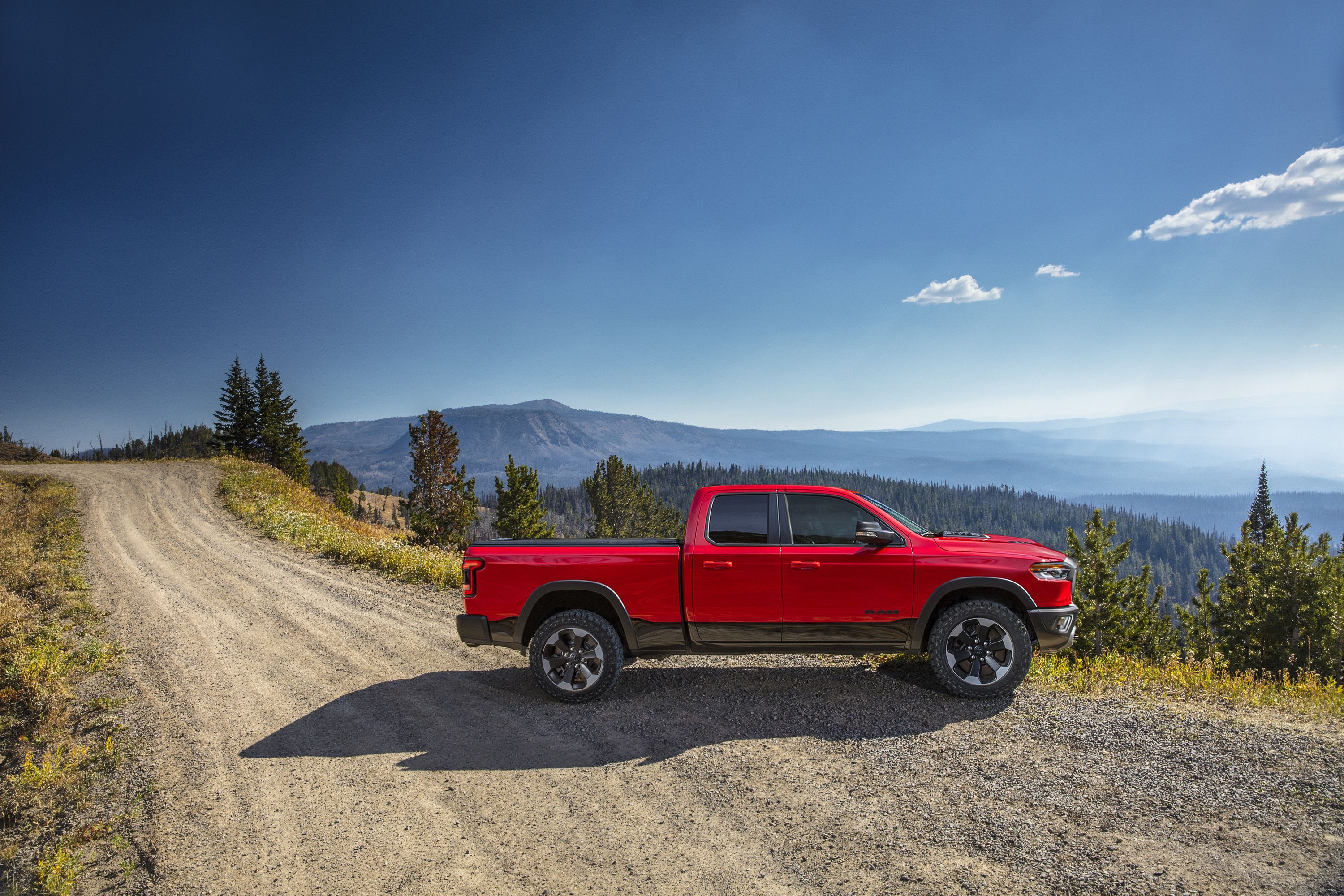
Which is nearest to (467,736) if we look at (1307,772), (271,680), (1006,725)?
(271,680)

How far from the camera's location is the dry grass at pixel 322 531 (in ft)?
44.1

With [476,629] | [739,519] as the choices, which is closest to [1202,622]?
[739,519]

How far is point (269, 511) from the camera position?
21438mm

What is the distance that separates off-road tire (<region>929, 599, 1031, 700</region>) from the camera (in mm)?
5949

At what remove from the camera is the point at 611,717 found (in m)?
5.93

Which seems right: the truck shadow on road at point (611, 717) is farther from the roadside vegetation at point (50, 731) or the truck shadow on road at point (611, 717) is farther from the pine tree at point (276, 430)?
the pine tree at point (276, 430)

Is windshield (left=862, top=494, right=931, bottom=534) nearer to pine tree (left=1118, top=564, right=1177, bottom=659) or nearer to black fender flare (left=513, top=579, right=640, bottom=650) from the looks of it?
black fender flare (left=513, top=579, right=640, bottom=650)

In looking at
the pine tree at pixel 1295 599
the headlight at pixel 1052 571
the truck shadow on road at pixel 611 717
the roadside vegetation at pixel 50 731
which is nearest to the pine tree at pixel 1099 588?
the pine tree at pixel 1295 599

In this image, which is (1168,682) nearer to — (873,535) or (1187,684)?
(1187,684)

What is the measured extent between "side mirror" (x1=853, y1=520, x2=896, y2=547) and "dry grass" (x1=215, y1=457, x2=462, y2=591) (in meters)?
9.02

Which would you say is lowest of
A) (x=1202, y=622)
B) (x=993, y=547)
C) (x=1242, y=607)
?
(x=1202, y=622)

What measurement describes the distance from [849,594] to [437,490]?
40.0 m

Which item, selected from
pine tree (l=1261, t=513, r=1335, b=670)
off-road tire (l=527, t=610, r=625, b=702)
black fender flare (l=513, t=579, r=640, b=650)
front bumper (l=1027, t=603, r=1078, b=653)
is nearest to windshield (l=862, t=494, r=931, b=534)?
front bumper (l=1027, t=603, r=1078, b=653)

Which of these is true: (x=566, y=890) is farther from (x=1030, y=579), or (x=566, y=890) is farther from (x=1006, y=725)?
(x=1030, y=579)
